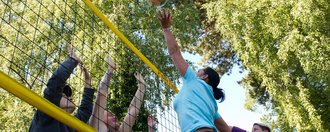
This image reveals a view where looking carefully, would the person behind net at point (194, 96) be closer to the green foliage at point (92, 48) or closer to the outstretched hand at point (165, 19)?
the outstretched hand at point (165, 19)

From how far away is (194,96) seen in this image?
2.80 m

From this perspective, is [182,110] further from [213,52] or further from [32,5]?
[213,52]

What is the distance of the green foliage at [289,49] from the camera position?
9.86 metres

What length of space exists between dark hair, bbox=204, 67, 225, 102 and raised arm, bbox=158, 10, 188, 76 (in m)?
0.22

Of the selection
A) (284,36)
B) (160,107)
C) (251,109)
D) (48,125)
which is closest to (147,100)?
(160,107)

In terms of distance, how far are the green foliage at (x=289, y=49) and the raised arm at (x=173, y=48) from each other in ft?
24.0

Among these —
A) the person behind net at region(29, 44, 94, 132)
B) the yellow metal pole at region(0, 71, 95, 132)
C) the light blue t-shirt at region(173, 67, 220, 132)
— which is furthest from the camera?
the person behind net at region(29, 44, 94, 132)

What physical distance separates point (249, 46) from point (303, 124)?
2.25m

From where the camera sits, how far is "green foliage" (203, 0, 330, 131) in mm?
9859

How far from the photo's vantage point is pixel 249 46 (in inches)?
426

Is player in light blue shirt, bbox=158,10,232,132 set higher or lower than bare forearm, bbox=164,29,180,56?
lower

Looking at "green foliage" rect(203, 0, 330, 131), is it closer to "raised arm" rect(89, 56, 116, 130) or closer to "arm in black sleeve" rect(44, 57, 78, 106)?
"raised arm" rect(89, 56, 116, 130)

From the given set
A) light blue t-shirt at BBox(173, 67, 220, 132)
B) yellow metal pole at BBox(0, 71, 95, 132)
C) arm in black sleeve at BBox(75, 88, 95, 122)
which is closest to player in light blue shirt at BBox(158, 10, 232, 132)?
light blue t-shirt at BBox(173, 67, 220, 132)

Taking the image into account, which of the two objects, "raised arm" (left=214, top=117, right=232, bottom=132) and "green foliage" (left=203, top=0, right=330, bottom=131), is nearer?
"raised arm" (left=214, top=117, right=232, bottom=132)
